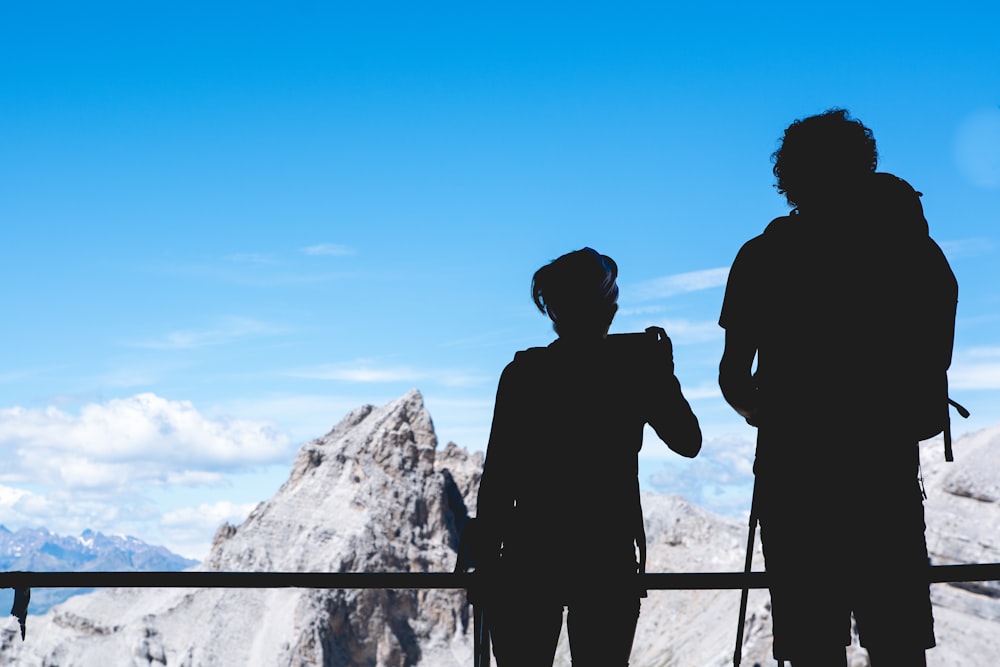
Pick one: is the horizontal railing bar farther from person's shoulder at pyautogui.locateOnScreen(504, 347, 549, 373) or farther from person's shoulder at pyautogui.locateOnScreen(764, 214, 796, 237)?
person's shoulder at pyautogui.locateOnScreen(764, 214, 796, 237)

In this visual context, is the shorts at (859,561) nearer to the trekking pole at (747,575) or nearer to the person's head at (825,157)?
the trekking pole at (747,575)

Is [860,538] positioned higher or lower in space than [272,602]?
higher

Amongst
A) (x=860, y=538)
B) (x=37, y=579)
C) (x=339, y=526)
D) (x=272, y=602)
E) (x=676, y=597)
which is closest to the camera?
(x=860, y=538)

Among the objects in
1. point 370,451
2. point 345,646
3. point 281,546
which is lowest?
point 345,646

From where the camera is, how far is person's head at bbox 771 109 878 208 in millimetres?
3576

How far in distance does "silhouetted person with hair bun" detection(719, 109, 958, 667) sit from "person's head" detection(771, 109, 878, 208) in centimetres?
1

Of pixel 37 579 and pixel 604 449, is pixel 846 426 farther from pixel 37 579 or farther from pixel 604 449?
pixel 37 579

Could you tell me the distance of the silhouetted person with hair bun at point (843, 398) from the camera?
329cm

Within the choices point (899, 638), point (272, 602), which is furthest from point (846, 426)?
point (272, 602)

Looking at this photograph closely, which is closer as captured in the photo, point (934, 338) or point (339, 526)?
point (934, 338)

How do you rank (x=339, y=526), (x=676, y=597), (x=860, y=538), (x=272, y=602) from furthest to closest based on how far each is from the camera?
(x=676, y=597), (x=339, y=526), (x=272, y=602), (x=860, y=538)

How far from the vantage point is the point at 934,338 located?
Answer: 10.8 feet

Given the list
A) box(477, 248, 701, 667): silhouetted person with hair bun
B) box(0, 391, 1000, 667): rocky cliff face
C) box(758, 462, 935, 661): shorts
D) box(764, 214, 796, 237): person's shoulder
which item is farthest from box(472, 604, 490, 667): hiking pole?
box(0, 391, 1000, 667): rocky cliff face

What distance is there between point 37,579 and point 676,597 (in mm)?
123505
